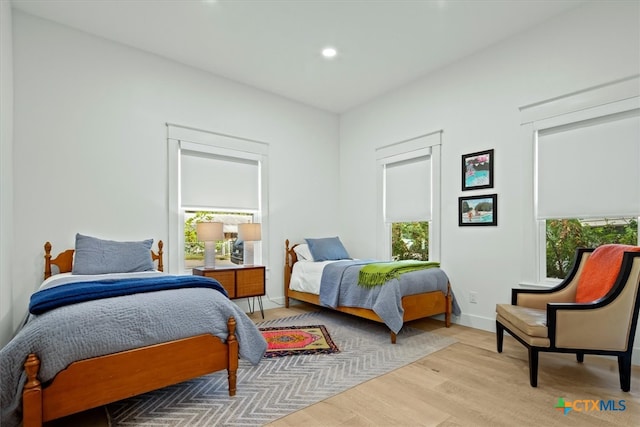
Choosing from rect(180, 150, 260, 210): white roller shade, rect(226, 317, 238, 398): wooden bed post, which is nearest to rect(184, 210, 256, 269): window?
rect(180, 150, 260, 210): white roller shade

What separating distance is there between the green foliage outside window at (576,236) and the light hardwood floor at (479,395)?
847 mm

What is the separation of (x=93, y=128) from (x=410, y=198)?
3.79m

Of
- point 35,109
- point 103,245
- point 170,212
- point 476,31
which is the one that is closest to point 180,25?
point 35,109

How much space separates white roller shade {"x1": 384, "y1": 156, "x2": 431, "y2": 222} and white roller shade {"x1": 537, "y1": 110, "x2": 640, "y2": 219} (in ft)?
4.39

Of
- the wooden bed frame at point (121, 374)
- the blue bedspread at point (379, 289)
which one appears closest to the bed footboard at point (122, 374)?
the wooden bed frame at point (121, 374)

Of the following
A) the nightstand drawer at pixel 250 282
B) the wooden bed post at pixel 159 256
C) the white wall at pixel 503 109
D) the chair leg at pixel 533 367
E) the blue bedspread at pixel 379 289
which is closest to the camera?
the chair leg at pixel 533 367

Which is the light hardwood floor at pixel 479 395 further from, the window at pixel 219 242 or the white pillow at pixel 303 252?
the window at pixel 219 242

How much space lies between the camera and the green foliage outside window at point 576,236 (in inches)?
115

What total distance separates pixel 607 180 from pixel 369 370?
101 inches

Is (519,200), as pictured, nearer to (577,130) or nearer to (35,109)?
(577,130)

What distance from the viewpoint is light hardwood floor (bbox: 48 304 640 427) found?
77.8 inches

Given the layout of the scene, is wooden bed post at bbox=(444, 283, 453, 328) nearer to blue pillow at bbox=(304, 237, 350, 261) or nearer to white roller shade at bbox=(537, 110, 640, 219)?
white roller shade at bbox=(537, 110, 640, 219)

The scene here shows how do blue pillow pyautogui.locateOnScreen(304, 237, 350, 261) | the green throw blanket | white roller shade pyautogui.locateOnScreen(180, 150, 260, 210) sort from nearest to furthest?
1. the green throw blanket
2. white roller shade pyautogui.locateOnScreen(180, 150, 260, 210)
3. blue pillow pyautogui.locateOnScreen(304, 237, 350, 261)

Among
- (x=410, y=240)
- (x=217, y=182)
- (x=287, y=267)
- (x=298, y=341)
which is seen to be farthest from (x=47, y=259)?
(x=410, y=240)
